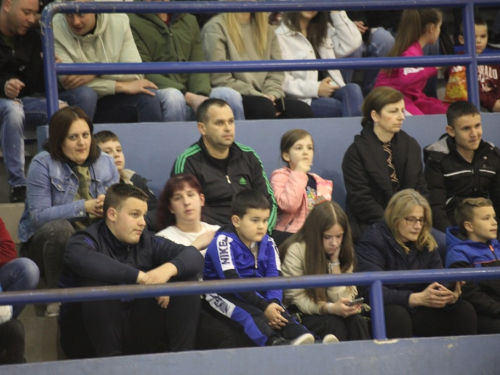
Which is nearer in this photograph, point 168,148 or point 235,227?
point 235,227

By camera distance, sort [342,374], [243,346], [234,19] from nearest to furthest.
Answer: [342,374], [243,346], [234,19]

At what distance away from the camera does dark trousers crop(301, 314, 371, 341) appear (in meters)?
4.81

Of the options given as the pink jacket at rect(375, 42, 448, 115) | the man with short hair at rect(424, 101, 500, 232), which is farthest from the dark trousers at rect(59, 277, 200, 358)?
the pink jacket at rect(375, 42, 448, 115)

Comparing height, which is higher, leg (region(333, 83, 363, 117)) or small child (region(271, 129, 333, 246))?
leg (region(333, 83, 363, 117))

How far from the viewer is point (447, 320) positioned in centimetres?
509

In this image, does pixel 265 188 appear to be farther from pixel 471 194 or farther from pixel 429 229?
pixel 471 194

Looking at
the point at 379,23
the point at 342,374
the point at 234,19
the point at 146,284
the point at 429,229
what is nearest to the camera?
the point at 146,284

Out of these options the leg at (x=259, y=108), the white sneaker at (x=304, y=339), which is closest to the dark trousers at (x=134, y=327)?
the white sneaker at (x=304, y=339)

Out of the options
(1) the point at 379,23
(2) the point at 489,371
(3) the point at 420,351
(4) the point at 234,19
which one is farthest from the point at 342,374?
(1) the point at 379,23

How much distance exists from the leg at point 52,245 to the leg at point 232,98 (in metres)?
1.86

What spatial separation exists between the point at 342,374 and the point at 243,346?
0.55 meters

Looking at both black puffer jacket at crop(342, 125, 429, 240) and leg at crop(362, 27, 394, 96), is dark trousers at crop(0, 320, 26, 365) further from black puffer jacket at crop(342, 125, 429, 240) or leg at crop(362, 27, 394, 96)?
leg at crop(362, 27, 394, 96)

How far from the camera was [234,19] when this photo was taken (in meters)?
6.74

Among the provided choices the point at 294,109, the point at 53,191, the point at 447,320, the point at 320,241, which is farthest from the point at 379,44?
the point at 53,191
